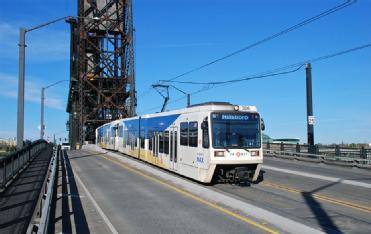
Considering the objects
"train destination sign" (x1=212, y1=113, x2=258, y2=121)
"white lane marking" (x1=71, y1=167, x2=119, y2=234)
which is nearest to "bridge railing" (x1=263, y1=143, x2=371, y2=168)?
"train destination sign" (x1=212, y1=113, x2=258, y2=121)

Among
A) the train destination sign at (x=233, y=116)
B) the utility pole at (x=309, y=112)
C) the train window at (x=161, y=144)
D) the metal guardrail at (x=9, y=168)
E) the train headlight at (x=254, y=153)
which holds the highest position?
the utility pole at (x=309, y=112)

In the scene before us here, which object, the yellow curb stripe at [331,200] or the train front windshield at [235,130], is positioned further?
the train front windshield at [235,130]

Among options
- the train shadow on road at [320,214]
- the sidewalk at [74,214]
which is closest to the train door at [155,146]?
the sidewalk at [74,214]

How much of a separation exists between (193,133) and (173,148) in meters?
3.10

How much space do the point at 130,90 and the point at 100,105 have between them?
16.6 ft

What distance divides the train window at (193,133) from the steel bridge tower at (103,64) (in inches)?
2035

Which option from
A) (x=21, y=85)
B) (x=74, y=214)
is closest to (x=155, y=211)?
(x=74, y=214)

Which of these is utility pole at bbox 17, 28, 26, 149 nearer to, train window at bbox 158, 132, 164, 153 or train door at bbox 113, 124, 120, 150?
train window at bbox 158, 132, 164, 153

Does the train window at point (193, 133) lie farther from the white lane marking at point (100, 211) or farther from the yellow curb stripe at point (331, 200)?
the white lane marking at point (100, 211)

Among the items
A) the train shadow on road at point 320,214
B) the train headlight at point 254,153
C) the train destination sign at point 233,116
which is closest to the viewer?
the train shadow on road at point 320,214

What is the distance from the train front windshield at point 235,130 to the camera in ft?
58.3

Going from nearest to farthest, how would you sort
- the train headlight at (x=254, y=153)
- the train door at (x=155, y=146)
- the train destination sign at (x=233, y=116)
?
the train destination sign at (x=233, y=116)
the train headlight at (x=254, y=153)
the train door at (x=155, y=146)

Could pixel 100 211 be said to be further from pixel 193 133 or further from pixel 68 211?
pixel 193 133

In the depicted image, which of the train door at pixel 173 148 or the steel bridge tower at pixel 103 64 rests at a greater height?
the steel bridge tower at pixel 103 64
